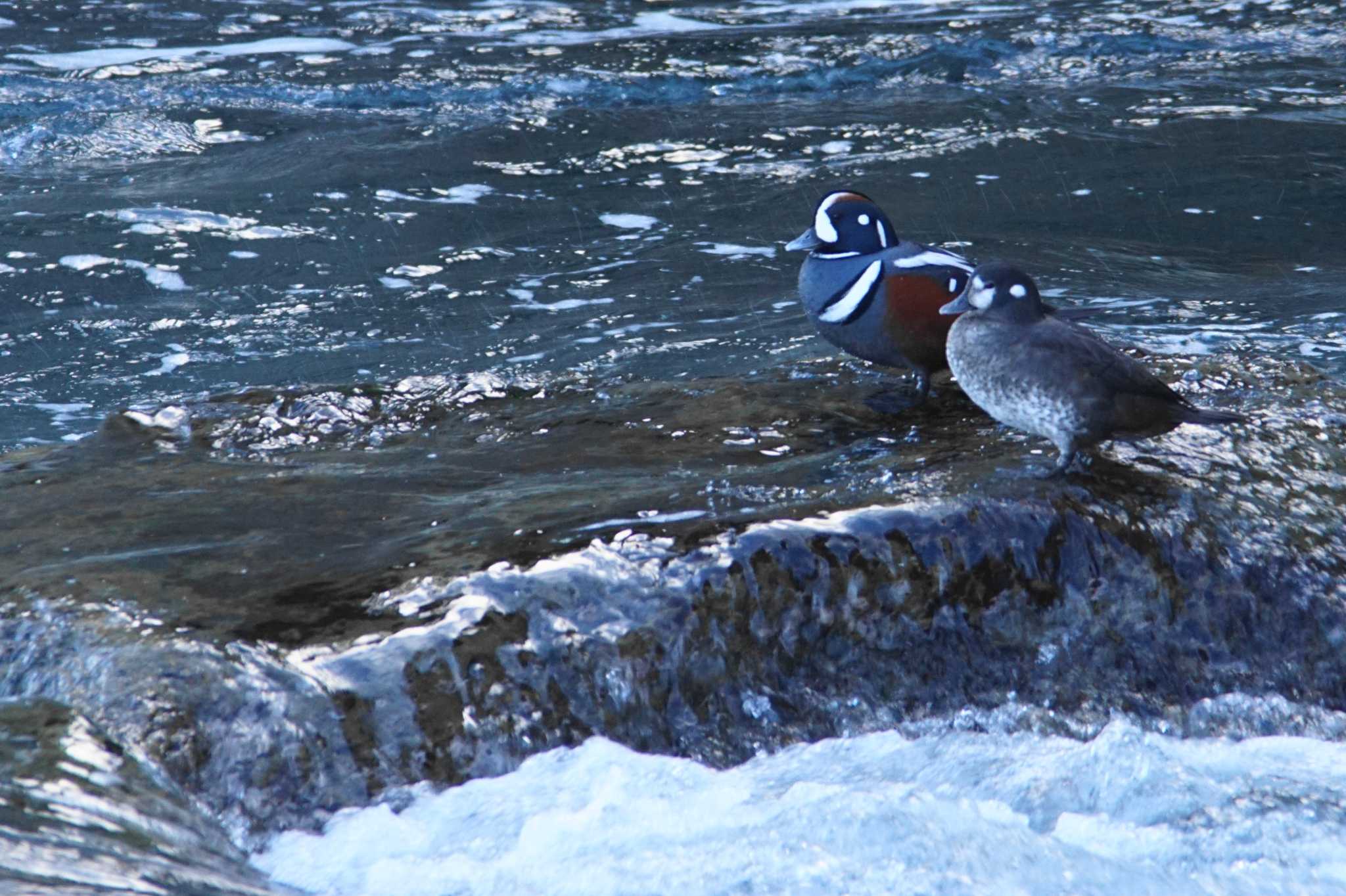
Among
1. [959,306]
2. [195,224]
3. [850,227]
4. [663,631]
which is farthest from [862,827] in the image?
[195,224]

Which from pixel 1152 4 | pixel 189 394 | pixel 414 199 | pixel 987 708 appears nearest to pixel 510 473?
pixel 987 708

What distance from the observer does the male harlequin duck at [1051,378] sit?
373cm

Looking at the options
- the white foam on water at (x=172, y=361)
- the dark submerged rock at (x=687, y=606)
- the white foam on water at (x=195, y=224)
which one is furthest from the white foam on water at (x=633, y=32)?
the dark submerged rock at (x=687, y=606)

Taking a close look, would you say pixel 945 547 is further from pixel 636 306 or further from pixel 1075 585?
pixel 636 306

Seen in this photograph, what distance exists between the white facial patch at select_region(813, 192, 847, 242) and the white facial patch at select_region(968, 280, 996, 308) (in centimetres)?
103

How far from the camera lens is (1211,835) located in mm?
3391

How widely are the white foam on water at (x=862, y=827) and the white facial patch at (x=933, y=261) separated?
1.63m

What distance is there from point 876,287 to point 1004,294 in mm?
778

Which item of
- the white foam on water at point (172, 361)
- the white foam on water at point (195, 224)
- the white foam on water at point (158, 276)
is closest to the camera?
the white foam on water at point (172, 361)

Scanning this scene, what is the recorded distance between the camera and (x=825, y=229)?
16.3 ft

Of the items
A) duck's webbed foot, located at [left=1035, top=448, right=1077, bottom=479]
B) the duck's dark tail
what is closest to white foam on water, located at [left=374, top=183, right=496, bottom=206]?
duck's webbed foot, located at [left=1035, top=448, right=1077, bottom=479]

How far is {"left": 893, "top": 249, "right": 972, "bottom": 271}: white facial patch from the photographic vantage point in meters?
4.67

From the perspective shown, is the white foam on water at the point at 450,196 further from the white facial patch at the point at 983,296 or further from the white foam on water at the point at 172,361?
the white facial patch at the point at 983,296

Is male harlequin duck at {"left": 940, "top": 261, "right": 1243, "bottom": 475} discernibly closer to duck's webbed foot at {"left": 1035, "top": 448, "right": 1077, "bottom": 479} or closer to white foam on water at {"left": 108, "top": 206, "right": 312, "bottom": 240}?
duck's webbed foot at {"left": 1035, "top": 448, "right": 1077, "bottom": 479}
